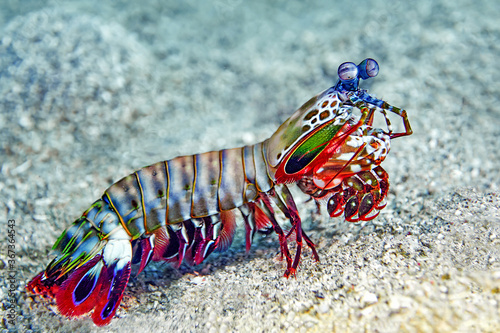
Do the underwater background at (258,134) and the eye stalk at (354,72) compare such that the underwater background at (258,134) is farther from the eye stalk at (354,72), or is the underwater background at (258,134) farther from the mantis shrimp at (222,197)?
the eye stalk at (354,72)

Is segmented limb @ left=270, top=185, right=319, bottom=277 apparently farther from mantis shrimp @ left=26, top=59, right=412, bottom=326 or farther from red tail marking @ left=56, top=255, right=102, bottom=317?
red tail marking @ left=56, top=255, right=102, bottom=317

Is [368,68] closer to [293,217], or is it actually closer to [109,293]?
[293,217]

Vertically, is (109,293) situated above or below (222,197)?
below

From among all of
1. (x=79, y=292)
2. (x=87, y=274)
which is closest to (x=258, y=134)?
(x=87, y=274)

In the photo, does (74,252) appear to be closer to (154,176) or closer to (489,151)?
(154,176)

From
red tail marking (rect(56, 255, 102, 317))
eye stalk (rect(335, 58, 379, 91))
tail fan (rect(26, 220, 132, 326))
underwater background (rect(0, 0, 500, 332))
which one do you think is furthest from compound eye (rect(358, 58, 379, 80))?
red tail marking (rect(56, 255, 102, 317))

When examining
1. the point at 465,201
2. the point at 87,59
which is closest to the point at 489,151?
the point at 465,201
